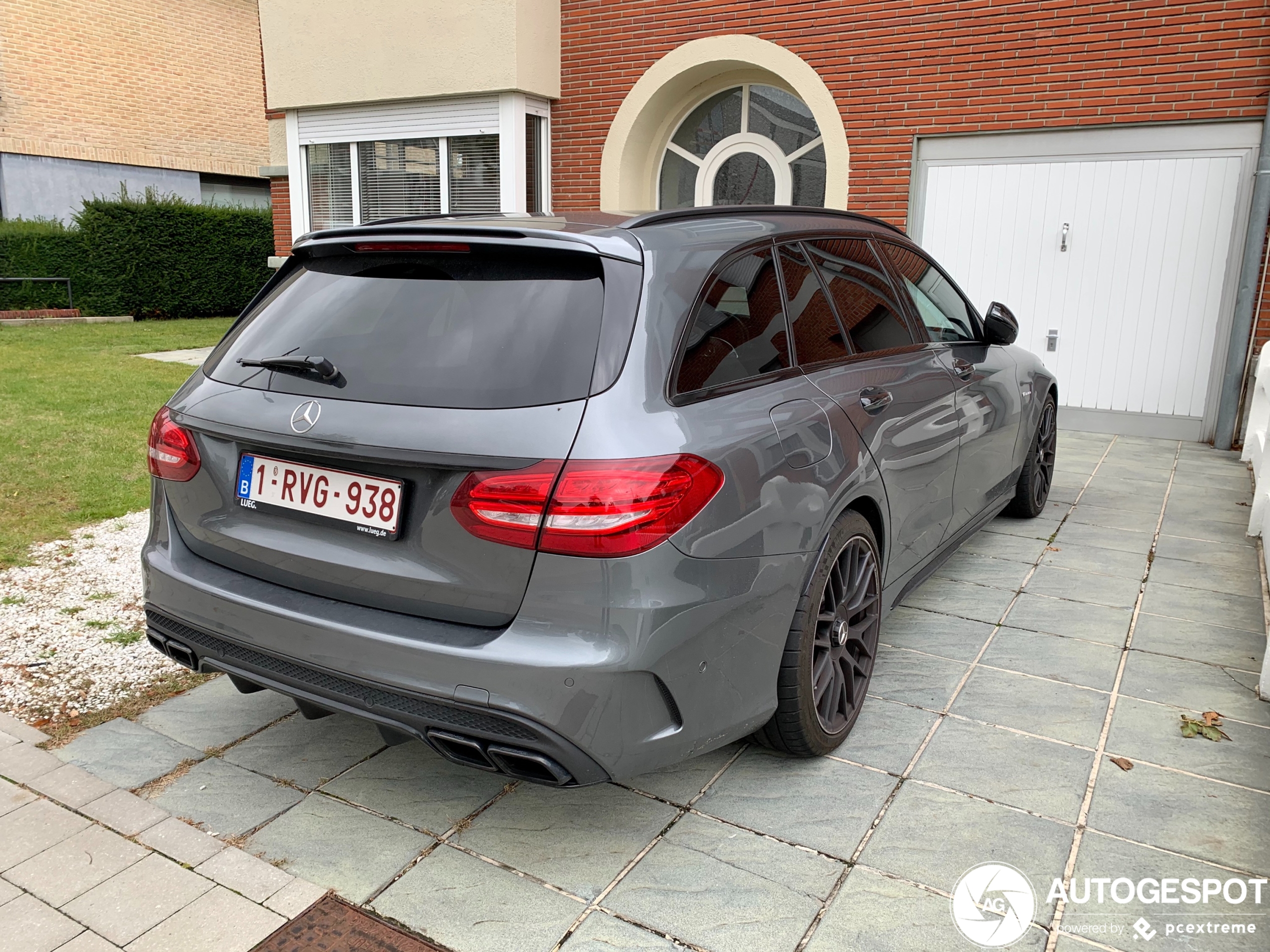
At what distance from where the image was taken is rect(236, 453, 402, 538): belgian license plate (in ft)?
7.70

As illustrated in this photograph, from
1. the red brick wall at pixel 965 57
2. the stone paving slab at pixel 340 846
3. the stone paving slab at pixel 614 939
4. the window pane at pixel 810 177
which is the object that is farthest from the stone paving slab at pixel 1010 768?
the window pane at pixel 810 177

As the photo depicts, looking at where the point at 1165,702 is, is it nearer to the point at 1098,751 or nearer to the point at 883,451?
the point at 1098,751

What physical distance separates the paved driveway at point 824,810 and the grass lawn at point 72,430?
2.77 metres

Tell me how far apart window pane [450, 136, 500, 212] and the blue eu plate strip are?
9.07 metres

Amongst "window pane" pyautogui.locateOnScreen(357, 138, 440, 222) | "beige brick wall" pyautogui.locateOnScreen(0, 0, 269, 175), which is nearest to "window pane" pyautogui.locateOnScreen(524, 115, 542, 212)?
"window pane" pyautogui.locateOnScreen(357, 138, 440, 222)

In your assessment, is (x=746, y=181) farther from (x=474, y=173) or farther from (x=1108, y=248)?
(x=1108, y=248)

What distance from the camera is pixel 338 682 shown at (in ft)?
7.93

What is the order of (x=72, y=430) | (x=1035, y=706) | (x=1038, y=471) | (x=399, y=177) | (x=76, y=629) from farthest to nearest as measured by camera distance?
1. (x=399, y=177)
2. (x=72, y=430)
3. (x=1038, y=471)
4. (x=76, y=629)
5. (x=1035, y=706)

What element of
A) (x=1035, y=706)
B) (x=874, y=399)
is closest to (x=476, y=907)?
(x=874, y=399)

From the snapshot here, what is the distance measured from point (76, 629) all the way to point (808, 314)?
3.30m

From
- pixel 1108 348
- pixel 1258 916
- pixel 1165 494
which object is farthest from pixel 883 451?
pixel 1108 348

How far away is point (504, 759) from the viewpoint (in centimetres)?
225

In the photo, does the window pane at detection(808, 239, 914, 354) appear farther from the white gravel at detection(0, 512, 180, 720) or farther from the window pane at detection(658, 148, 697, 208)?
the window pane at detection(658, 148, 697, 208)

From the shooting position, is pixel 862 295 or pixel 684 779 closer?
pixel 684 779
